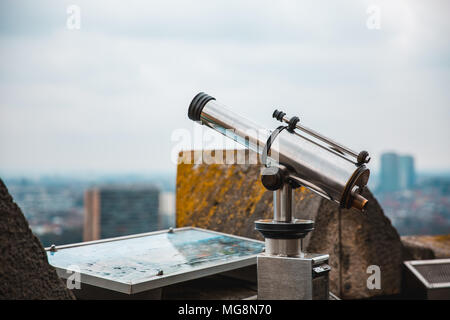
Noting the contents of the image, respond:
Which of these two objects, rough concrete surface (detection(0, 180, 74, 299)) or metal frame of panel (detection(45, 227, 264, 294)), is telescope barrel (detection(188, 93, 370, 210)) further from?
rough concrete surface (detection(0, 180, 74, 299))

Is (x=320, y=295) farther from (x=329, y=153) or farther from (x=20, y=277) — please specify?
(x=20, y=277)

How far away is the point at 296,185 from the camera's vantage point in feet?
7.68

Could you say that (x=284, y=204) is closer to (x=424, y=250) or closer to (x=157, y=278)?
(x=157, y=278)

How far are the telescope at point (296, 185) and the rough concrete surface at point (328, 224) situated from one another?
134 centimetres

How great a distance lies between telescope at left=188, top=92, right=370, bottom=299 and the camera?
85.4 inches

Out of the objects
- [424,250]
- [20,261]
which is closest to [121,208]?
[424,250]

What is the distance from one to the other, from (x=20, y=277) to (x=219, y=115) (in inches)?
55.8

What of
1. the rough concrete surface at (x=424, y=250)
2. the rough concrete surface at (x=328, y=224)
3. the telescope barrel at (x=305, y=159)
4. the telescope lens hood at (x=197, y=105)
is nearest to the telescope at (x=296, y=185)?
the telescope barrel at (x=305, y=159)

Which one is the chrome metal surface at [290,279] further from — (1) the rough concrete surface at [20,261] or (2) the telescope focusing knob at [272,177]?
(1) the rough concrete surface at [20,261]

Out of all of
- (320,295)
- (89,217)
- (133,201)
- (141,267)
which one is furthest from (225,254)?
(133,201)

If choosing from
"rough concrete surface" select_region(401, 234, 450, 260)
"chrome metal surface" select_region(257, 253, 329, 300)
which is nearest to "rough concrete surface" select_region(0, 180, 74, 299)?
"chrome metal surface" select_region(257, 253, 329, 300)

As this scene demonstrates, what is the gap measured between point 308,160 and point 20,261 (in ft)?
4.27
